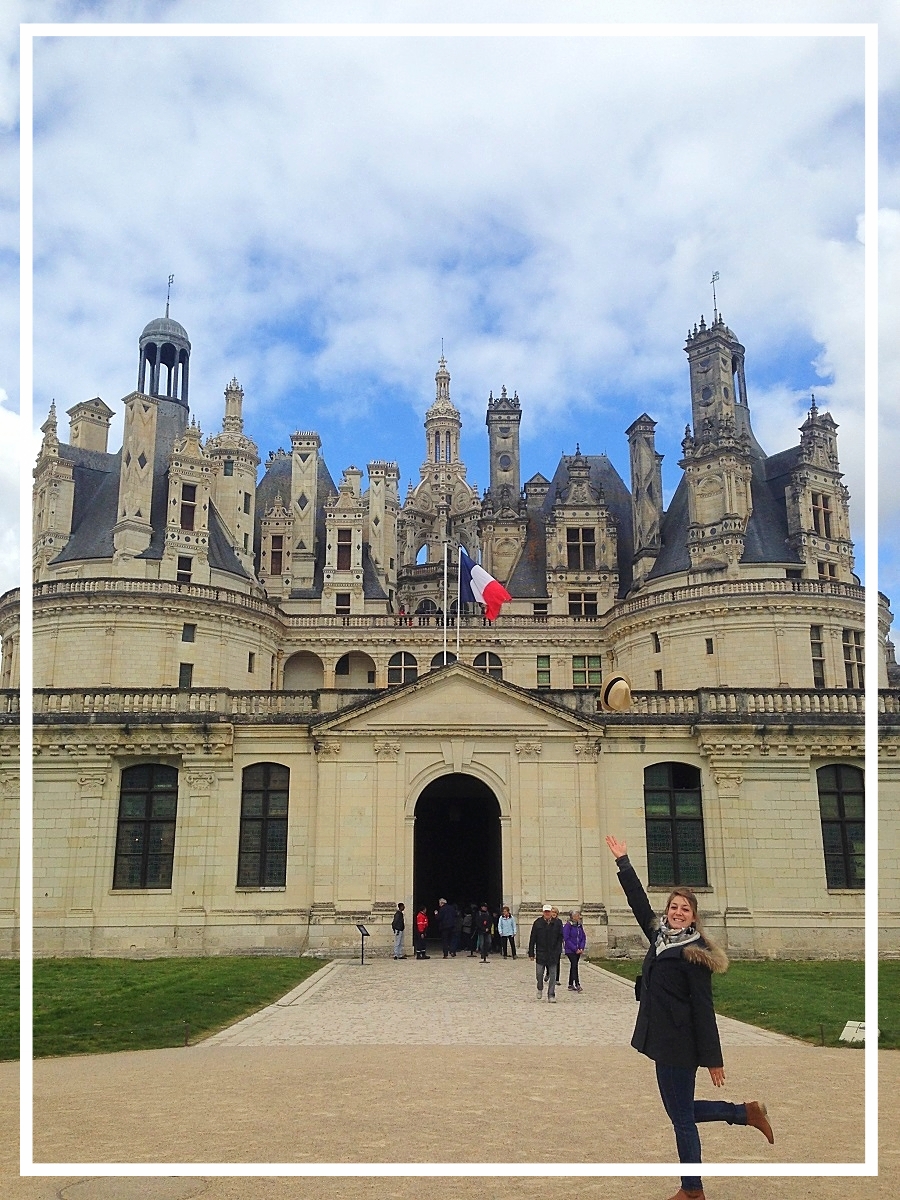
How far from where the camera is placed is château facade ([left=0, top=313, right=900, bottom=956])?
97.4 ft

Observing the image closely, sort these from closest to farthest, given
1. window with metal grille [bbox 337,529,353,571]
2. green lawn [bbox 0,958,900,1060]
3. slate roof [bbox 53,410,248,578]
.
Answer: green lawn [bbox 0,958,900,1060] < slate roof [bbox 53,410,248,578] < window with metal grille [bbox 337,529,353,571]

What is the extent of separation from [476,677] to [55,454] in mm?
29017

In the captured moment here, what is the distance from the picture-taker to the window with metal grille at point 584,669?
167 ft

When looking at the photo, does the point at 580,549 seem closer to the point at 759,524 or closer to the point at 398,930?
the point at 759,524

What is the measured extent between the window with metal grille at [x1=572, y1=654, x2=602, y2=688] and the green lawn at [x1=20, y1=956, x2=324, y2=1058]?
1022 inches

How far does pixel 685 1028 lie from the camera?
21.6 ft

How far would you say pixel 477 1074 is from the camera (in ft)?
38.4

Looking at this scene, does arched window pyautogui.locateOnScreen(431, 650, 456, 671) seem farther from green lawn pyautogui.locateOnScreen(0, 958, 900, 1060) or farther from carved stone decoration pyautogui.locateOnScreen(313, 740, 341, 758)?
green lawn pyautogui.locateOnScreen(0, 958, 900, 1060)

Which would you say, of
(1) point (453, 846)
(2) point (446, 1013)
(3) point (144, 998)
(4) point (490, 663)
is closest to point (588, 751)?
(1) point (453, 846)

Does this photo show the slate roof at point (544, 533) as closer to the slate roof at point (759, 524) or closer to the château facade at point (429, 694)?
the château facade at point (429, 694)

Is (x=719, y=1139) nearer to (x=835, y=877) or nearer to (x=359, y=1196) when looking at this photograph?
(x=359, y=1196)

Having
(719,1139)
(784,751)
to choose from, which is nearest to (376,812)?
(784,751)

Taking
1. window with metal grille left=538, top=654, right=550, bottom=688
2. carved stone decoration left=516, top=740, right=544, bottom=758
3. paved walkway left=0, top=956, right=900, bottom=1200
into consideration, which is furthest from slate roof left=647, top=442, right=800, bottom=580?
paved walkway left=0, top=956, right=900, bottom=1200

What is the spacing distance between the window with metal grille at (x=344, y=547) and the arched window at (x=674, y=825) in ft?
87.5
